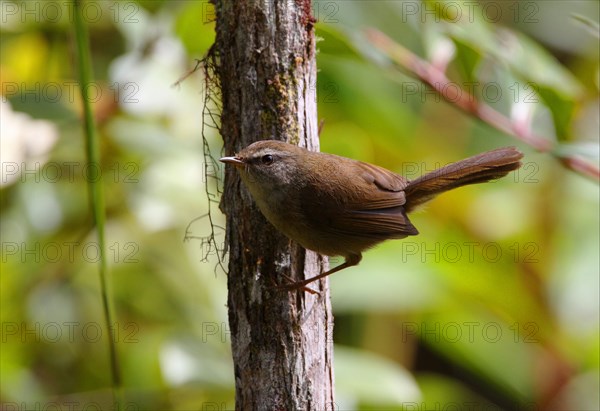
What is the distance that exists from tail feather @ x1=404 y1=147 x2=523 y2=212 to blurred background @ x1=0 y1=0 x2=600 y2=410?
0.24 metres

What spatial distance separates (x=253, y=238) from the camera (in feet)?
9.60

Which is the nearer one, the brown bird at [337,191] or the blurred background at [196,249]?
the brown bird at [337,191]

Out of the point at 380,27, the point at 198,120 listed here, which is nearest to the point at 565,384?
the point at 380,27

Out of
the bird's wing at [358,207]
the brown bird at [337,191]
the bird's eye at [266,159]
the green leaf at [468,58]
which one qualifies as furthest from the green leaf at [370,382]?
the green leaf at [468,58]

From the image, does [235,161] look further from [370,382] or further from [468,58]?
[370,382]

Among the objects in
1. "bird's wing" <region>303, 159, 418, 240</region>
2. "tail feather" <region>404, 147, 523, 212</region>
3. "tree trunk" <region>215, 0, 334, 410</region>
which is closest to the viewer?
"tree trunk" <region>215, 0, 334, 410</region>

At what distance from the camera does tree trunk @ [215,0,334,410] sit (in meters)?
2.71

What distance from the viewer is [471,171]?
360cm

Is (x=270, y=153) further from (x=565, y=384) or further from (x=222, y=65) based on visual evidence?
(x=565, y=384)

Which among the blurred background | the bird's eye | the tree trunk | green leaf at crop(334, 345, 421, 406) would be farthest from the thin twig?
green leaf at crop(334, 345, 421, 406)

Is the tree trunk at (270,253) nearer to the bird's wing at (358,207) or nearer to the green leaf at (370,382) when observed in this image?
the bird's wing at (358,207)

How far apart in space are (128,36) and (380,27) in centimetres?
150

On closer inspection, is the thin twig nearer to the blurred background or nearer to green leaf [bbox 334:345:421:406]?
the blurred background

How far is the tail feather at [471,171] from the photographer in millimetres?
3576
